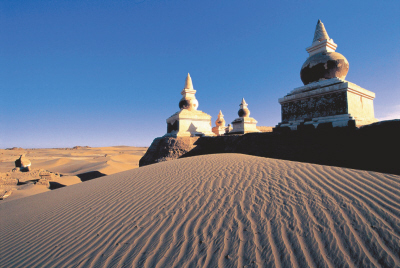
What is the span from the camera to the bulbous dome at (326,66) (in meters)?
9.13

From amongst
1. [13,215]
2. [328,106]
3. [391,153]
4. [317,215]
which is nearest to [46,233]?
[13,215]

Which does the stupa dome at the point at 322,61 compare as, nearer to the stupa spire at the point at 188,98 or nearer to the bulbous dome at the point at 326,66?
the bulbous dome at the point at 326,66

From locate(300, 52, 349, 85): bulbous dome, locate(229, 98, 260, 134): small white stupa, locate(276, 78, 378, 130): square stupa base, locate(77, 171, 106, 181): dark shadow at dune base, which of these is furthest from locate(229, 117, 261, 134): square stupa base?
locate(77, 171, 106, 181): dark shadow at dune base

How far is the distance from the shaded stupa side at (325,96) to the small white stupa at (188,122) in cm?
585

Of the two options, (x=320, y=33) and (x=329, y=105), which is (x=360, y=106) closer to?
(x=329, y=105)

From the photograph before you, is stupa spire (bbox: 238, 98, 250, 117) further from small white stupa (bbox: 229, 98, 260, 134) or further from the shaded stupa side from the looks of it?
the shaded stupa side

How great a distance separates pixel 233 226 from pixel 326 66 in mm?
10053

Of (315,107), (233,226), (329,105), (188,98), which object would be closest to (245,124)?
(188,98)

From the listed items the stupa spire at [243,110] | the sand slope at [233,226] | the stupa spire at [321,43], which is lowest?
the sand slope at [233,226]

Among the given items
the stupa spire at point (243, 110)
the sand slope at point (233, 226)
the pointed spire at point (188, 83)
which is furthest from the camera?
the pointed spire at point (188, 83)

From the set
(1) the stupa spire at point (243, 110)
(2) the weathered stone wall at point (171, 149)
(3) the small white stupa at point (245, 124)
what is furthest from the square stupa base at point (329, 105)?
(1) the stupa spire at point (243, 110)

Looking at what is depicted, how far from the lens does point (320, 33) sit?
10312 millimetres

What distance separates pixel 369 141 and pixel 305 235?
571cm

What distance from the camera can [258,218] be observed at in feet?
8.25
